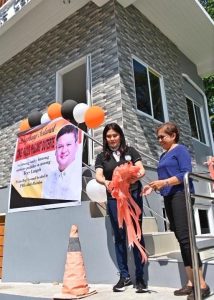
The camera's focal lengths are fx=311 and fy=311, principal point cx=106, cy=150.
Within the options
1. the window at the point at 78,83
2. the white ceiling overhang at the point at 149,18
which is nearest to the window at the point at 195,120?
the white ceiling overhang at the point at 149,18

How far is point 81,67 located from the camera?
22.4 feet

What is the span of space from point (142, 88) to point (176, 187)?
4.00m

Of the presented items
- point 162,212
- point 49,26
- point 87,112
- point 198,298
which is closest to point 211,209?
point 162,212

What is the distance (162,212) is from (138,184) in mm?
2091

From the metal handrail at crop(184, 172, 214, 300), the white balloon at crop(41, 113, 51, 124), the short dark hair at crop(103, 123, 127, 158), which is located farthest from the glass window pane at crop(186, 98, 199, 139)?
the metal handrail at crop(184, 172, 214, 300)

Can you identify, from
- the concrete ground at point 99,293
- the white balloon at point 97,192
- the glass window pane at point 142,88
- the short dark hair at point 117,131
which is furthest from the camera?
the glass window pane at point 142,88

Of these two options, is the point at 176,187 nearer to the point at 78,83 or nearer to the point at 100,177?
the point at 100,177

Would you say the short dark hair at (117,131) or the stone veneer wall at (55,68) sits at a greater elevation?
the stone veneer wall at (55,68)

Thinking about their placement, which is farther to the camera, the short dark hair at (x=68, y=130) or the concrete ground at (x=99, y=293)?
the short dark hair at (x=68, y=130)

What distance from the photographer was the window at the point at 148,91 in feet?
20.3

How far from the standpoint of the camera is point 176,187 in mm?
2678

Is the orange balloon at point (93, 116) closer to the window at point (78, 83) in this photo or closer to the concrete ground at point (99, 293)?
the window at point (78, 83)

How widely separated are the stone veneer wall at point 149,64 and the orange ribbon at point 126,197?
96.0 inches

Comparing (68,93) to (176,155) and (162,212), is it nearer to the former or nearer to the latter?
(162,212)
